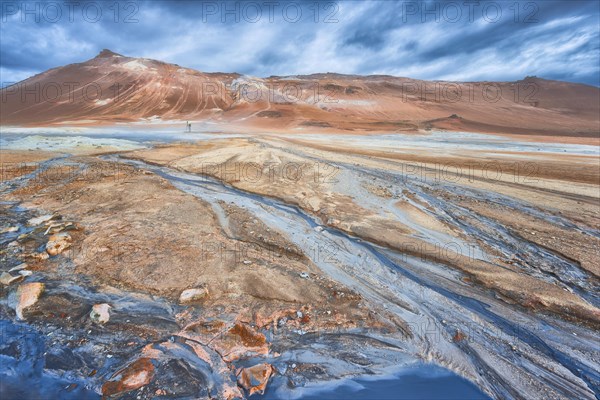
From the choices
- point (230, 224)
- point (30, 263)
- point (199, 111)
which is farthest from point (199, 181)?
point (199, 111)

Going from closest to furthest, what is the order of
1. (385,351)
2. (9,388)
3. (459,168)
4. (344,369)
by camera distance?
1. (9,388)
2. (344,369)
3. (385,351)
4. (459,168)

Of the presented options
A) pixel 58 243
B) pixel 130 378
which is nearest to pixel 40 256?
pixel 58 243

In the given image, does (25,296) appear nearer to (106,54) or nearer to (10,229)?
(10,229)

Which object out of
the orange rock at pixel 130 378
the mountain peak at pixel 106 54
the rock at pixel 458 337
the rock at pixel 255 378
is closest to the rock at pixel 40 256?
the orange rock at pixel 130 378

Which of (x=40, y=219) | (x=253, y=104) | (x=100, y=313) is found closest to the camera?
(x=100, y=313)

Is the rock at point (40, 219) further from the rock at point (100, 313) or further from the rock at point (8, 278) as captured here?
the rock at point (100, 313)

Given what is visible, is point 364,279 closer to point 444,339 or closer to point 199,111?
point 444,339

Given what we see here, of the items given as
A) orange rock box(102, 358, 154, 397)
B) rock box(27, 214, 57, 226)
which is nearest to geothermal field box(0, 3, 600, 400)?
orange rock box(102, 358, 154, 397)
